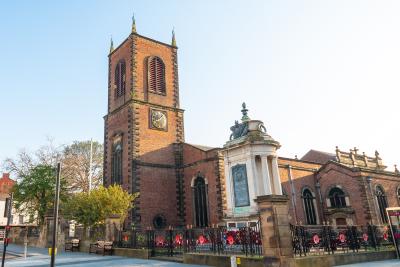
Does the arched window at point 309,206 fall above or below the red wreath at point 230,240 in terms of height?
above

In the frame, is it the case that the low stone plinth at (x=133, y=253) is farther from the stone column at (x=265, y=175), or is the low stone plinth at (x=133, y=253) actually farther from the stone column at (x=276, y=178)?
the stone column at (x=276, y=178)

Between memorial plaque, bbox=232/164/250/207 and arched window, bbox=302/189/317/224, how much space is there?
14949 millimetres

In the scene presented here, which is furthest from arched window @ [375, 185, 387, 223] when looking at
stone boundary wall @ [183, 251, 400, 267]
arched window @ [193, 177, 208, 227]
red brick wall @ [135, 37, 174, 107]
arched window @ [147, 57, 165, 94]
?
arched window @ [147, 57, 165, 94]

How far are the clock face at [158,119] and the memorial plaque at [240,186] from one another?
1248cm

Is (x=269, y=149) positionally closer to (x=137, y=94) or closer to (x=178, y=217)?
(x=178, y=217)

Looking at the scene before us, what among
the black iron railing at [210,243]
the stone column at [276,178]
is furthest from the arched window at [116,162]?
the stone column at [276,178]

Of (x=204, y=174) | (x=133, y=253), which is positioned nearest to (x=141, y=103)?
(x=204, y=174)

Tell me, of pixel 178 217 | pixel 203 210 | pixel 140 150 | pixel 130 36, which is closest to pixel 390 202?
pixel 203 210

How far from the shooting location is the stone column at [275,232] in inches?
410

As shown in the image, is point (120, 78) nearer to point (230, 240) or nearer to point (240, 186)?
point (240, 186)

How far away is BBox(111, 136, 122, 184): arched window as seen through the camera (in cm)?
2908

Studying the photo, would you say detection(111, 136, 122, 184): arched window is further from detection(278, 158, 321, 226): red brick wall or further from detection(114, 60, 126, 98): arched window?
detection(278, 158, 321, 226): red brick wall

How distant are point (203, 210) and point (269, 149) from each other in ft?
34.7

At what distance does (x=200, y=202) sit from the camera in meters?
27.6
